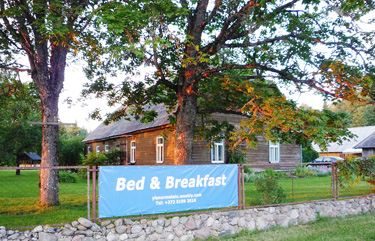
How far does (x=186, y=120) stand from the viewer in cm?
1325

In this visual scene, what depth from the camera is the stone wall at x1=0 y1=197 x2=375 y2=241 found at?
7.36 metres

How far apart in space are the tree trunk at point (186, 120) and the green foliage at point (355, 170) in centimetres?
530

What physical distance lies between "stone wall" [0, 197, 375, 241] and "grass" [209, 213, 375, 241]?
297mm

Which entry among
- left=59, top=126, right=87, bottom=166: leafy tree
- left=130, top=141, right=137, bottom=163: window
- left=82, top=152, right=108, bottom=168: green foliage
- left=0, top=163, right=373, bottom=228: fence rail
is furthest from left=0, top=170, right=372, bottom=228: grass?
left=59, top=126, right=87, bottom=166: leafy tree

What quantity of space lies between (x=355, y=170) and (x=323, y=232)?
3.89 m

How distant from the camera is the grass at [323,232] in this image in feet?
28.3

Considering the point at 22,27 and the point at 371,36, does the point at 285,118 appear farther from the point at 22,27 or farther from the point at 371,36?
the point at 22,27

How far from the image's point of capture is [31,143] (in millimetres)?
36156

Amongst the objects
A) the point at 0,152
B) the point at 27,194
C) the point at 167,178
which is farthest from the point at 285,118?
the point at 0,152

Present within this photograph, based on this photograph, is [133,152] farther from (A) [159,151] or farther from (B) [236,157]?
(B) [236,157]

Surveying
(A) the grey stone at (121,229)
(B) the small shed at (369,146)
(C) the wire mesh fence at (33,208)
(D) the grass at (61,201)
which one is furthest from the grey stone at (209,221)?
(B) the small shed at (369,146)

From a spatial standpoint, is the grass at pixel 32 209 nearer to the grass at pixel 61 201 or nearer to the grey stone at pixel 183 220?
the grass at pixel 61 201

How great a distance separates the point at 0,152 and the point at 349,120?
6335 cm

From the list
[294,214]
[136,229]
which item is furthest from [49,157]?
[294,214]
